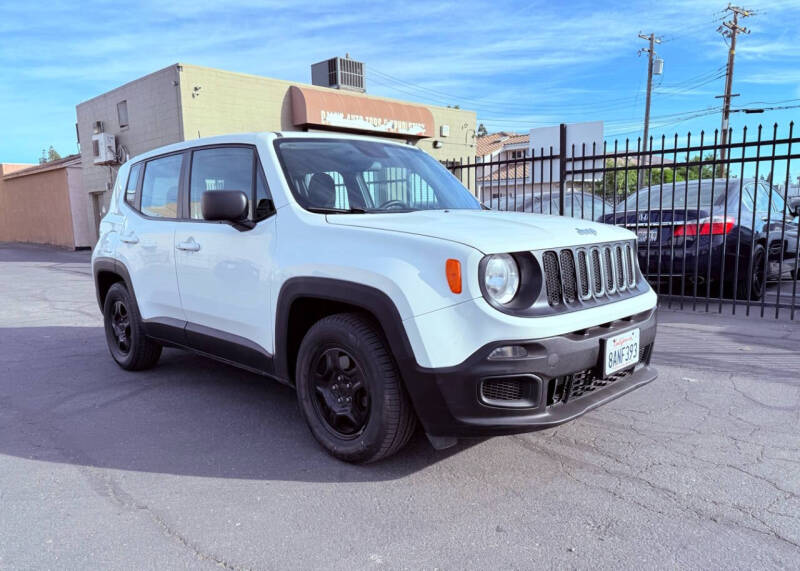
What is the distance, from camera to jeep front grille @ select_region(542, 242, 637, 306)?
9.56 ft

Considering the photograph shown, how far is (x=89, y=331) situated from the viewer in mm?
7133

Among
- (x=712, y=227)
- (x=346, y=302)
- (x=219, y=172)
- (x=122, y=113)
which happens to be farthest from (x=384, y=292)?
(x=122, y=113)

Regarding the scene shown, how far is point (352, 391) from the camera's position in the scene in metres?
3.16

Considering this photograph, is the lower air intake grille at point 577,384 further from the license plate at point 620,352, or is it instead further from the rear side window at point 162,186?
the rear side window at point 162,186

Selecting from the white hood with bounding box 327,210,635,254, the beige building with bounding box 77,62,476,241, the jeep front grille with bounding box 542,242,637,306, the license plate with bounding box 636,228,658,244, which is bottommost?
the license plate with bounding box 636,228,658,244

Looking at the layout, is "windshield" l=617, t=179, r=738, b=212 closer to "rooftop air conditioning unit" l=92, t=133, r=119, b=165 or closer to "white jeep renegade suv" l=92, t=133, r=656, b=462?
"white jeep renegade suv" l=92, t=133, r=656, b=462

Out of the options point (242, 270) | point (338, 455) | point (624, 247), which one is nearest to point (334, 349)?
point (338, 455)

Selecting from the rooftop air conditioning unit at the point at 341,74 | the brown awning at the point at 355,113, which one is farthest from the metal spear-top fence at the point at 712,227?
the rooftop air conditioning unit at the point at 341,74

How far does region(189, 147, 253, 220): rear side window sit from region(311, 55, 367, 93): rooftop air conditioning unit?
1850 centimetres

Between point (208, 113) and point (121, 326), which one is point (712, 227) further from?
point (208, 113)

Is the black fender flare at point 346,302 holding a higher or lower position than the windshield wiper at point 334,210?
lower

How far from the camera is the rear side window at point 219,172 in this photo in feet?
12.5

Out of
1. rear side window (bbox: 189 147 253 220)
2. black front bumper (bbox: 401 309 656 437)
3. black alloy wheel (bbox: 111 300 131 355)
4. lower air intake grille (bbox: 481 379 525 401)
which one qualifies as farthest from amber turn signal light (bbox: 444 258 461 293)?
black alloy wheel (bbox: 111 300 131 355)

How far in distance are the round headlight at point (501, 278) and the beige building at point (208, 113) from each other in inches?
620
